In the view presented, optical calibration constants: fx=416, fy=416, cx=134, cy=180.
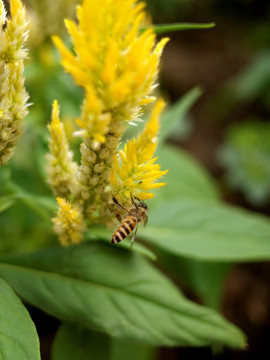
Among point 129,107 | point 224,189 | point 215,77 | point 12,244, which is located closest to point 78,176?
point 129,107

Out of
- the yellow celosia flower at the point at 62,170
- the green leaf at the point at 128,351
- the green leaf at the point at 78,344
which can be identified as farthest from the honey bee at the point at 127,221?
the green leaf at the point at 128,351

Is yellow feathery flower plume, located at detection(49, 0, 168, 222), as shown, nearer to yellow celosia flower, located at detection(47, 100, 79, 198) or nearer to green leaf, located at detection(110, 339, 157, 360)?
yellow celosia flower, located at detection(47, 100, 79, 198)

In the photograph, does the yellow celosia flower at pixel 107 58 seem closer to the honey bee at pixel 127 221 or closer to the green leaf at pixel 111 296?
the honey bee at pixel 127 221

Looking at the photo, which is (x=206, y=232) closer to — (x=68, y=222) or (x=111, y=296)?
(x=111, y=296)

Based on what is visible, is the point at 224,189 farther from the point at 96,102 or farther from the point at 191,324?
the point at 96,102

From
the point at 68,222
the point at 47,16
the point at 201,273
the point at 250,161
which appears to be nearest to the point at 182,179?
the point at 201,273

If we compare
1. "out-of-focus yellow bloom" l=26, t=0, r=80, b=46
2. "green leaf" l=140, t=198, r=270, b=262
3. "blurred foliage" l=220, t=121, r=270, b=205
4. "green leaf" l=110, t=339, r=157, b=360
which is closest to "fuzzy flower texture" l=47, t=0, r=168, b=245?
"green leaf" l=140, t=198, r=270, b=262

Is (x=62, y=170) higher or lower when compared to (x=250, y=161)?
higher
